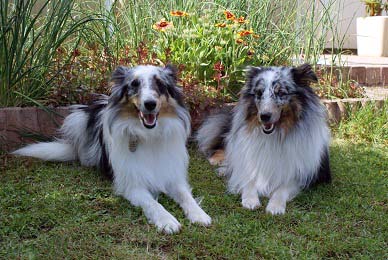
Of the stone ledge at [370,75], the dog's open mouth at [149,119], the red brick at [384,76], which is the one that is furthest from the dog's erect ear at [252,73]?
the red brick at [384,76]

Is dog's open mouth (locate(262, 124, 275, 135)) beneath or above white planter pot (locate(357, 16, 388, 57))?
beneath

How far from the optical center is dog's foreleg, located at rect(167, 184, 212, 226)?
3.16 meters

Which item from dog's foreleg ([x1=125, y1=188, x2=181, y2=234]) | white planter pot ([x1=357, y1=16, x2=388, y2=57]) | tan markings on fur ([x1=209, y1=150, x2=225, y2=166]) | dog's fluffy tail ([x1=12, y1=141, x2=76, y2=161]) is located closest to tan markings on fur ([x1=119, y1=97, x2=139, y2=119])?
dog's foreleg ([x1=125, y1=188, x2=181, y2=234])

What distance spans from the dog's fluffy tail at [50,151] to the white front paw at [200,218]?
1.69 metres

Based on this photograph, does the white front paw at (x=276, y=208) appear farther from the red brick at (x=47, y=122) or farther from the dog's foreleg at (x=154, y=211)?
the red brick at (x=47, y=122)

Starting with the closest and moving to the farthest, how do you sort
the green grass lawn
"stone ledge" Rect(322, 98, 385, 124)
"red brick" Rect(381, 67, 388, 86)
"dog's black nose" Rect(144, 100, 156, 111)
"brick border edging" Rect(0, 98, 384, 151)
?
the green grass lawn → "dog's black nose" Rect(144, 100, 156, 111) → "brick border edging" Rect(0, 98, 384, 151) → "stone ledge" Rect(322, 98, 385, 124) → "red brick" Rect(381, 67, 388, 86)

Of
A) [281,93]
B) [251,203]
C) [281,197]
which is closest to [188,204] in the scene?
[251,203]

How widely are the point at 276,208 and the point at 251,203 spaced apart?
0.66ft

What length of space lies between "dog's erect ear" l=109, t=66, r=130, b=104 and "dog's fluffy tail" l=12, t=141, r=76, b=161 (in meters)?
1.09

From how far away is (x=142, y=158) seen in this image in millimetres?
3576

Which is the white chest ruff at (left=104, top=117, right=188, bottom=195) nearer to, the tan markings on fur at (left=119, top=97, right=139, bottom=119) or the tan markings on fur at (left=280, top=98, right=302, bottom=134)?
the tan markings on fur at (left=119, top=97, right=139, bottom=119)

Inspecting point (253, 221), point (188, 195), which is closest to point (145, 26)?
point (188, 195)

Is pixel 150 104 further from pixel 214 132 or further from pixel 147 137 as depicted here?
pixel 214 132

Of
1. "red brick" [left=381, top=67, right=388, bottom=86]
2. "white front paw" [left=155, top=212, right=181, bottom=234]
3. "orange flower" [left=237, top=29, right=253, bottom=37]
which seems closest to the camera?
"white front paw" [left=155, top=212, right=181, bottom=234]
